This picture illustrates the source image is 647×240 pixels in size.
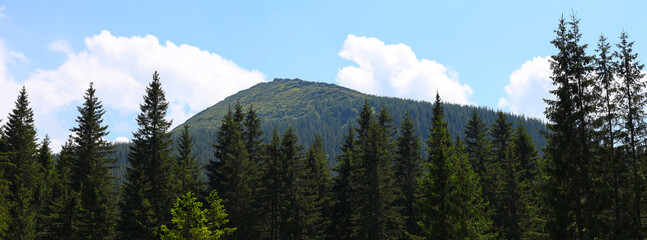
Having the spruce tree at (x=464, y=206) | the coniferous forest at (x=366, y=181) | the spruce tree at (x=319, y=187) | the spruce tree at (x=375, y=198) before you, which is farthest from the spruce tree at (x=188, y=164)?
the spruce tree at (x=464, y=206)

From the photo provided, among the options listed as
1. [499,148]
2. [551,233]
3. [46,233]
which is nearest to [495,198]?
[499,148]

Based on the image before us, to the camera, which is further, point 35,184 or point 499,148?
point 499,148

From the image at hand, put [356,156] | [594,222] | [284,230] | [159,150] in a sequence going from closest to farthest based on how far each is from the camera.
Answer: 1. [594,222]
2. [159,150]
3. [284,230]
4. [356,156]

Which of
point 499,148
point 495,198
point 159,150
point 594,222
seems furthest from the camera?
point 499,148

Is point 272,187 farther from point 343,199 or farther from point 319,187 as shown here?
point 343,199

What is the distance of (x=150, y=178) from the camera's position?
118ft

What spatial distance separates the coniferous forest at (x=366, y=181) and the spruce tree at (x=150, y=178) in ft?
0.34

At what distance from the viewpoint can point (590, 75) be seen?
80.5 ft

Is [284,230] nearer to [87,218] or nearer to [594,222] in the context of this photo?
[87,218]

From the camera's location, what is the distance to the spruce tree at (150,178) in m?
34.9

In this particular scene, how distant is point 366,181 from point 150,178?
1967 cm

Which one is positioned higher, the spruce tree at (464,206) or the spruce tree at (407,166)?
the spruce tree at (407,166)

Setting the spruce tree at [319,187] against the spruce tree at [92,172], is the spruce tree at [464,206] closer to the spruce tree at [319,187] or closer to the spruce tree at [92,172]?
the spruce tree at [319,187]

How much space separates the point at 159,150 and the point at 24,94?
1954 centimetres
